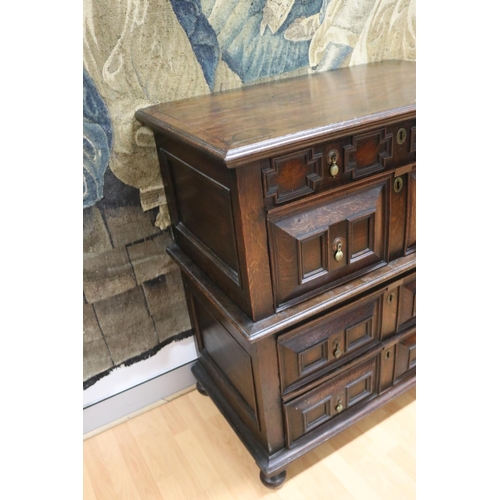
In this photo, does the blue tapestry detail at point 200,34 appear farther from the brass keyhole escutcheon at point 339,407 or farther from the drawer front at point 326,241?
the brass keyhole escutcheon at point 339,407

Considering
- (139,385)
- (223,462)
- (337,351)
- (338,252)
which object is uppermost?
(338,252)

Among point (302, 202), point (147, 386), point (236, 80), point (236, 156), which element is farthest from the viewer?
point (147, 386)

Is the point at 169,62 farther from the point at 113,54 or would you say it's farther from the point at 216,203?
the point at 216,203

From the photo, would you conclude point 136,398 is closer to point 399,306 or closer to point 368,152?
point 399,306

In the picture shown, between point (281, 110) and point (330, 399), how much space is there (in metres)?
0.81

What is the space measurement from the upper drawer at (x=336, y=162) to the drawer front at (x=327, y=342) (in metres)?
0.35

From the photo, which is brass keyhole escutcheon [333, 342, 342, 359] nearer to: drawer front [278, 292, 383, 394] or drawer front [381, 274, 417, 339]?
drawer front [278, 292, 383, 394]

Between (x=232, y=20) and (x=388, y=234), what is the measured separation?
70cm

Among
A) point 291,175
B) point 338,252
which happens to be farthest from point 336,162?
point 338,252

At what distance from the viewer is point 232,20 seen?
46.6 inches

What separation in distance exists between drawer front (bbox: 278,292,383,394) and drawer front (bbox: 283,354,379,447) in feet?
0.18

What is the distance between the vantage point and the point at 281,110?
1027 millimetres

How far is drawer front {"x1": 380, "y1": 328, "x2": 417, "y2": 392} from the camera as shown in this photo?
1.36m

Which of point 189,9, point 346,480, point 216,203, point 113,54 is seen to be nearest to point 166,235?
point 216,203
